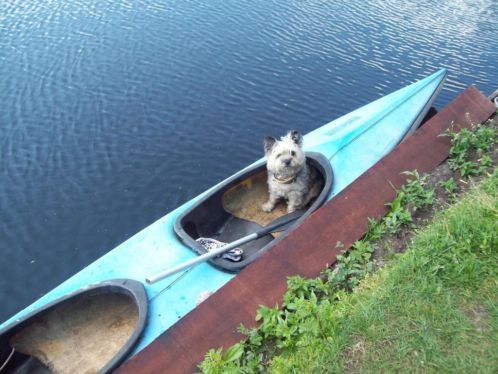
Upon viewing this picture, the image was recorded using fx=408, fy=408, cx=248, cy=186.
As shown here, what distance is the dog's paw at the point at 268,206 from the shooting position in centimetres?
825

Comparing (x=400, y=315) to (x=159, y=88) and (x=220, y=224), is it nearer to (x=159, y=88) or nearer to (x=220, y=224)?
(x=220, y=224)

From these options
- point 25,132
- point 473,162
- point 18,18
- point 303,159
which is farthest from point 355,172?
point 18,18

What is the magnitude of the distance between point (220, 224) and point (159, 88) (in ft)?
25.6

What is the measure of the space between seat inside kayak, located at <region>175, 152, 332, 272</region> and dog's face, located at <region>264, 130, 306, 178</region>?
1.80 feet

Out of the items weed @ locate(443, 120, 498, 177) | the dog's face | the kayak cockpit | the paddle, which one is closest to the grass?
weed @ locate(443, 120, 498, 177)

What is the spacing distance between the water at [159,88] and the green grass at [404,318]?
19.4ft

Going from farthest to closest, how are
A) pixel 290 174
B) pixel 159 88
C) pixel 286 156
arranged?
pixel 159 88 < pixel 290 174 < pixel 286 156

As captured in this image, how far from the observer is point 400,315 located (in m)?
4.12

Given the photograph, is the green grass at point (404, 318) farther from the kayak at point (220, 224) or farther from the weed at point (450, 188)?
the kayak at point (220, 224)

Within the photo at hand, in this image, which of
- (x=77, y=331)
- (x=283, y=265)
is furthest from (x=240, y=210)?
(x=77, y=331)

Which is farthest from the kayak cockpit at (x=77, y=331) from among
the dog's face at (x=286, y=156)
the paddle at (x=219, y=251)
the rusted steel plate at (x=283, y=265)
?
the dog's face at (x=286, y=156)

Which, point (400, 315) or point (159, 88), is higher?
point (400, 315)

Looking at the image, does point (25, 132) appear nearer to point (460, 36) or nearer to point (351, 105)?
point (351, 105)

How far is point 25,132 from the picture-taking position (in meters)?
12.0
